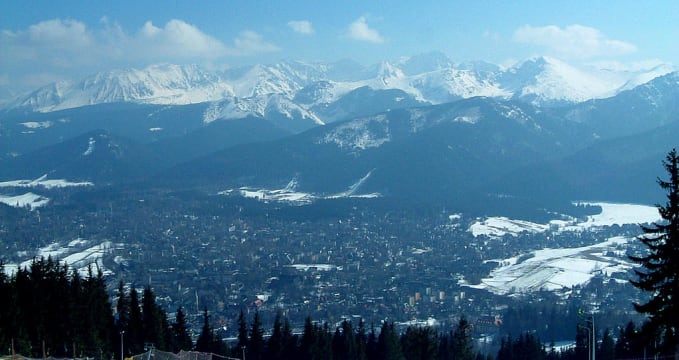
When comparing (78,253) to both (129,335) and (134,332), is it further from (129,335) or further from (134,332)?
(134,332)

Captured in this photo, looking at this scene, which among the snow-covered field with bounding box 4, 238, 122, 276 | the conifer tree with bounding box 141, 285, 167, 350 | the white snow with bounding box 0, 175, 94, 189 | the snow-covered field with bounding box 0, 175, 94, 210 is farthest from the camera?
the white snow with bounding box 0, 175, 94, 189

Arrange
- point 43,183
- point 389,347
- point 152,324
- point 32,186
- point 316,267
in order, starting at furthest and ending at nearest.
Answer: point 43,183
point 32,186
point 316,267
point 389,347
point 152,324

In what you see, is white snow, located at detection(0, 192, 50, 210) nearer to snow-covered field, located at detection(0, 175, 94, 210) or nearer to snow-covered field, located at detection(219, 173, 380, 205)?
snow-covered field, located at detection(0, 175, 94, 210)

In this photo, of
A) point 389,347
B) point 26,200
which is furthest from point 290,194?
point 389,347

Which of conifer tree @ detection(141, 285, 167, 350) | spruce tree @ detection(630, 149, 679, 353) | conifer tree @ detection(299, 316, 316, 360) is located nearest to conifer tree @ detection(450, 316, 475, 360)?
conifer tree @ detection(299, 316, 316, 360)

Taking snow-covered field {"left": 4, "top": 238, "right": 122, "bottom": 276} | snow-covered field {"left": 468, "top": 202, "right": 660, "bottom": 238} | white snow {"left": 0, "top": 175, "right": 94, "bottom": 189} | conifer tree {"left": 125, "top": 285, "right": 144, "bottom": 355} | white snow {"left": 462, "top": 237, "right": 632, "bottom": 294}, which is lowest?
conifer tree {"left": 125, "top": 285, "right": 144, "bottom": 355}

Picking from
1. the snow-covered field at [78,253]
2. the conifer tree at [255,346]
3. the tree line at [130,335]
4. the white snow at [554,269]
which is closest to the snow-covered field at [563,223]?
the white snow at [554,269]

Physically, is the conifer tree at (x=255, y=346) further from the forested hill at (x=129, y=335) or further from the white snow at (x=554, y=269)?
the white snow at (x=554, y=269)

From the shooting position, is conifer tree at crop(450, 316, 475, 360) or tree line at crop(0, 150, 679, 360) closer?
tree line at crop(0, 150, 679, 360)

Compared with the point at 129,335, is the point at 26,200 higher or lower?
higher
